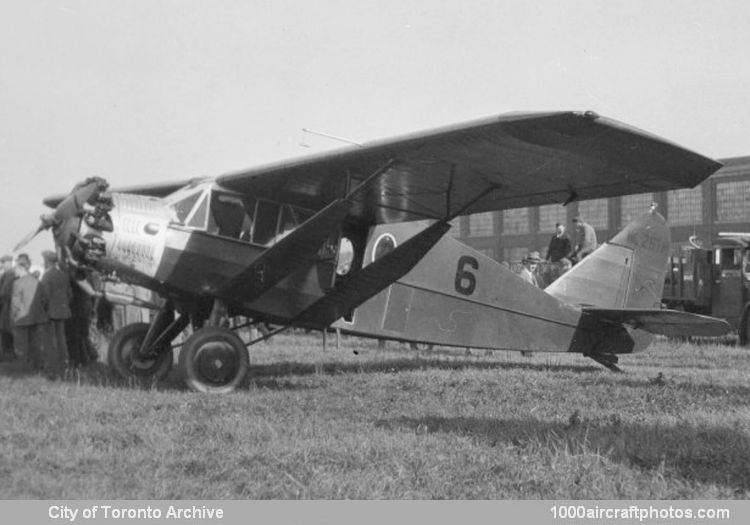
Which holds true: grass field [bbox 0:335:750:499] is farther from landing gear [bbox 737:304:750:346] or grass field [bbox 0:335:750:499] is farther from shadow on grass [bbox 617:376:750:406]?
landing gear [bbox 737:304:750:346]

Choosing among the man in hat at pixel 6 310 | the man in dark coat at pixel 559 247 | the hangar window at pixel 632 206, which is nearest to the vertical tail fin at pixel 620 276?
the man in dark coat at pixel 559 247

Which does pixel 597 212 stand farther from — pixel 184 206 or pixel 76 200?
pixel 76 200

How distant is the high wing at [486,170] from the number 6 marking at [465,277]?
1.41m

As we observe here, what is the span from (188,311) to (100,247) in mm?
1437

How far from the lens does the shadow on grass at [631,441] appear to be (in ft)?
15.5

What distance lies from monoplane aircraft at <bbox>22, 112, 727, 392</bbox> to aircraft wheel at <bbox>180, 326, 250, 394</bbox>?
0.04 ft

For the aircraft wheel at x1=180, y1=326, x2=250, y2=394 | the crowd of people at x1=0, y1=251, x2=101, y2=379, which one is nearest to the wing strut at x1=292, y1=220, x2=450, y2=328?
the aircraft wheel at x1=180, y1=326, x2=250, y2=394

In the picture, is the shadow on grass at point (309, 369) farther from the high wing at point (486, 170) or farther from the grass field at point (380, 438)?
the high wing at point (486, 170)

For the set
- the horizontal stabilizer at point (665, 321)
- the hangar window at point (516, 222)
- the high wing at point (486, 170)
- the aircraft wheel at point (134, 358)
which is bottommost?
the aircraft wheel at point (134, 358)

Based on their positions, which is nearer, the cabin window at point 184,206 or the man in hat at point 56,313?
the cabin window at point 184,206

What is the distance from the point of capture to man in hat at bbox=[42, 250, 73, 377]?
10227 millimetres

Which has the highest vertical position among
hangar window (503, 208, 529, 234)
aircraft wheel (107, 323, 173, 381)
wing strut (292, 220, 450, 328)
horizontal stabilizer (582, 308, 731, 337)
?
hangar window (503, 208, 529, 234)

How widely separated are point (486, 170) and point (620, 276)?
4.72 metres

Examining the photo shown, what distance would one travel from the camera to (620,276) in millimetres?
11625
